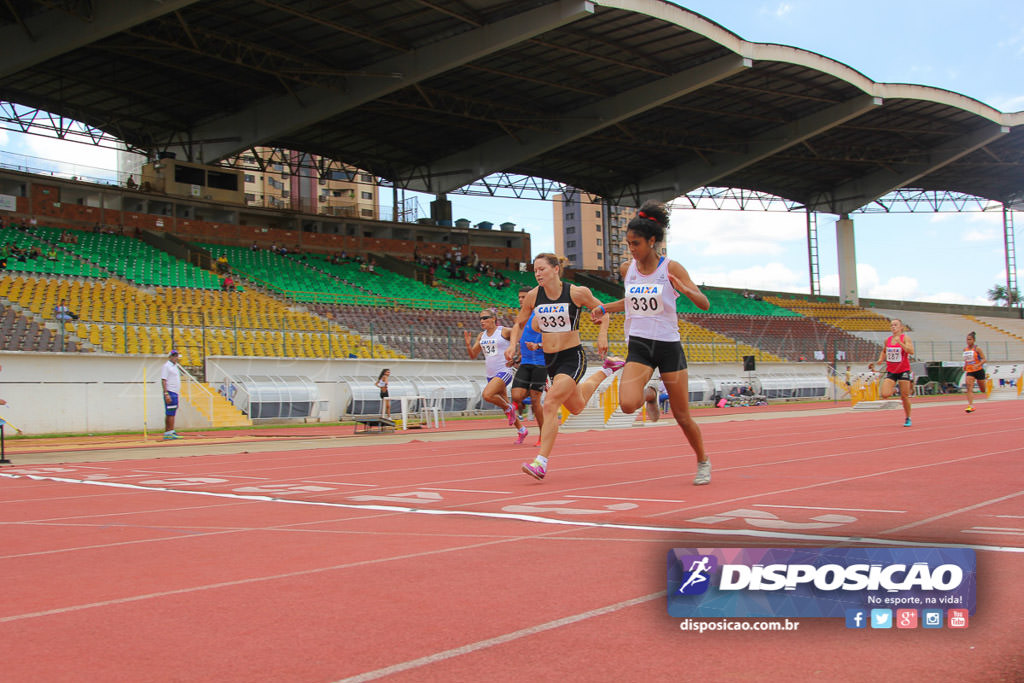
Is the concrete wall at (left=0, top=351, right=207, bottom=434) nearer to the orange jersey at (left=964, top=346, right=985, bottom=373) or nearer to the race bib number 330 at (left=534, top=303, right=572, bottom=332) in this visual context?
the race bib number 330 at (left=534, top=303, right=572, bottom=332)

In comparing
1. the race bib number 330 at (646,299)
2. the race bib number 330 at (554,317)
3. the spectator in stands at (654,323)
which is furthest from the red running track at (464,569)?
the race bib number 330 at (554,317)

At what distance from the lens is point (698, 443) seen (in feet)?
24.2

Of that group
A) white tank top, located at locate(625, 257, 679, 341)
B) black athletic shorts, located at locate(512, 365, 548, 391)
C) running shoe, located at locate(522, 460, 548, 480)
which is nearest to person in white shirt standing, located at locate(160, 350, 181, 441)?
black athletic shorts, located at locate(512, 365, 548, 391)

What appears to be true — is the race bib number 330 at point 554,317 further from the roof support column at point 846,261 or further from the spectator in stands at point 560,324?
the roof support column at point 846,261

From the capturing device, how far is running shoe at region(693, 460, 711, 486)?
719 cm

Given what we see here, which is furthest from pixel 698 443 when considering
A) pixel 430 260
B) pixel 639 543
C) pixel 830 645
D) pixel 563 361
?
pixel 430 260

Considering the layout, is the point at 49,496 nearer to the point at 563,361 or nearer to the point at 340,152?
the point at 563,361

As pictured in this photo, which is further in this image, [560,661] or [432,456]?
[432,456]

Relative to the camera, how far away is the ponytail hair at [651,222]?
23.9 feet

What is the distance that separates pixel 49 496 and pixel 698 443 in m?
5.72

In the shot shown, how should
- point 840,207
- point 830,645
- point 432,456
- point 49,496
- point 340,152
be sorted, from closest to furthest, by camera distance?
point 830,645 < point 49,496 < point 432,456 < point 340,152 < point 840,207

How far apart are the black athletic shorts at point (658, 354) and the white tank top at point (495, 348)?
7508mm

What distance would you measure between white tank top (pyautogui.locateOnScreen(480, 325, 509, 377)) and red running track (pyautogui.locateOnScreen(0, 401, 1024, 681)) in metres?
5.95

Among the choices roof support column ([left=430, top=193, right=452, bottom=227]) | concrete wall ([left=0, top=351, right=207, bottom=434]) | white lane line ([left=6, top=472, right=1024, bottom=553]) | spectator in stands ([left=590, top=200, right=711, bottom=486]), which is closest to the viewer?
white lane line ([left=6, top=472, right=1024, bottom=553])
